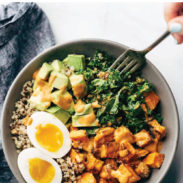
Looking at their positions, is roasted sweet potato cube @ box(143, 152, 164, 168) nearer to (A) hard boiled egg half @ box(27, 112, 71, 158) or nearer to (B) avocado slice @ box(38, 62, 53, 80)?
(A) hard boiled egg half @ box(27, 112, 71, 158)

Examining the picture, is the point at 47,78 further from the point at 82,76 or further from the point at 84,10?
the point at 84,10

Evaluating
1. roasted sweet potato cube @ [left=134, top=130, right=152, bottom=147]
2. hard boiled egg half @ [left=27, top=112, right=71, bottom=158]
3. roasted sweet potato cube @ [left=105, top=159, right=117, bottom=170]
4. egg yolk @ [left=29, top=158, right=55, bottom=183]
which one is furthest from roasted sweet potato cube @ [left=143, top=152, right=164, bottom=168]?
egg yolk @ [left=29, top=158, right=55, bottom=183]

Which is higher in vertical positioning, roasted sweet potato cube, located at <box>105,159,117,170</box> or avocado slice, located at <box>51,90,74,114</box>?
avocado slice, located at <box>51,90,74,114</box>

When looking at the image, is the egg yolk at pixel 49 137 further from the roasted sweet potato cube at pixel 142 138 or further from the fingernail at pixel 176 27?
the fingernail at pixel 176 27

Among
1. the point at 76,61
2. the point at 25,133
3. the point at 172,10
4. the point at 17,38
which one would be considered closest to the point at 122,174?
the point at 25,133

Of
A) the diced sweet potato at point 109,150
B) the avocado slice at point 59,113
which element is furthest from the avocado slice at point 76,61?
the diced sweet potato at point 109,150
